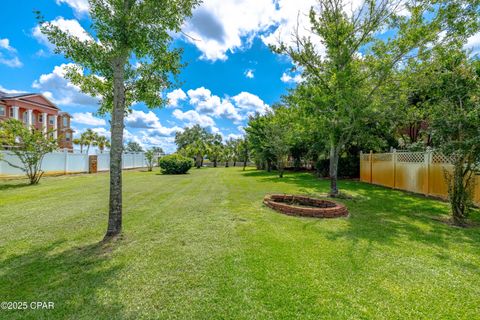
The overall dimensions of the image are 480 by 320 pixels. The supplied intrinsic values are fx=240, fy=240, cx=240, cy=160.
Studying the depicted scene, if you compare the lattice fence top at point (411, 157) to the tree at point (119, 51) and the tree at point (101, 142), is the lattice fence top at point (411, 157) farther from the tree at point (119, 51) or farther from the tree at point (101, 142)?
the tree at point (101, 142)

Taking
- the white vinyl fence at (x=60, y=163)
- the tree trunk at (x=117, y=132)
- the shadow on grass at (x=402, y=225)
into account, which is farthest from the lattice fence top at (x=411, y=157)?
the white vinyl fence at (x=60, y=163)

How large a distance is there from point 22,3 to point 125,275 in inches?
242

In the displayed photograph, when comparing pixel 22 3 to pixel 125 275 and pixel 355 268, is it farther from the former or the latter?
pixel 355 268

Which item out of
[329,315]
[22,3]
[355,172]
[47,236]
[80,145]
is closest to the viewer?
[329,315]

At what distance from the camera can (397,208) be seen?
23.7 ft

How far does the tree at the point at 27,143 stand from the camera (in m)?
11.5

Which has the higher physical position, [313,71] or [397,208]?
[313,71]

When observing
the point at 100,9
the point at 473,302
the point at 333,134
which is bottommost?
the point at 473,302

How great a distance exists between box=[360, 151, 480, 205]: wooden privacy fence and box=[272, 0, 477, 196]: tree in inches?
111

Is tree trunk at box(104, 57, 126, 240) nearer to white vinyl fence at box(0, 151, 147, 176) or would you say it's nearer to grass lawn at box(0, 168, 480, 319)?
grass lawn at box(0, 168, 480, 319)

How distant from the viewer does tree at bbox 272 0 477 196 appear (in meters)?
7.41

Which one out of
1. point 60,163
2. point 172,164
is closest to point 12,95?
point 60,163

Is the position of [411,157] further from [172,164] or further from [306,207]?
[172,164]

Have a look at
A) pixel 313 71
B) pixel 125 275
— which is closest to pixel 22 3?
pixel 125 275
